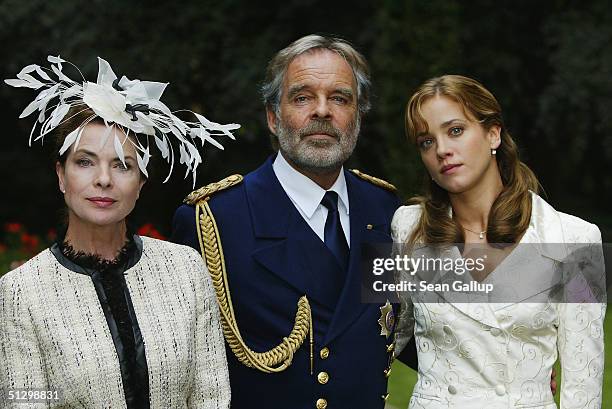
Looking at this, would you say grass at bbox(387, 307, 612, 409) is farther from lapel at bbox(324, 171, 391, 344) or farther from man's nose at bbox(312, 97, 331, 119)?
man's nose at bbox(312, 97, 331, 119)

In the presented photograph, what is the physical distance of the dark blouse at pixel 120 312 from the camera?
271 cm

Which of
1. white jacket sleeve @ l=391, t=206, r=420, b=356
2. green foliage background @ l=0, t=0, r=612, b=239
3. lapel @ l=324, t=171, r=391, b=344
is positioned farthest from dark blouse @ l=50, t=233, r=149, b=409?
green foliage background @ l=0, t=0, r=612, b=239

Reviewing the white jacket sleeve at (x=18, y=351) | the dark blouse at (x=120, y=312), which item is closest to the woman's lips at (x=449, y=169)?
the dark blouse at (x=120, y=312)

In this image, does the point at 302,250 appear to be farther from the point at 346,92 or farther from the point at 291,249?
the point at 346,92

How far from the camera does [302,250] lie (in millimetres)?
3381

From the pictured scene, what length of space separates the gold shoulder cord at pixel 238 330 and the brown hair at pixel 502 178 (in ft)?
1.66

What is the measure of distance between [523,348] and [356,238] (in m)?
0.72

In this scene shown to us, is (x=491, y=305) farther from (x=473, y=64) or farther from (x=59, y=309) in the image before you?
(x=473, y=64)

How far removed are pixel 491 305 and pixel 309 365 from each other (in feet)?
2.13

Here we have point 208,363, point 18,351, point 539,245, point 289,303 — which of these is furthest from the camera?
point 289,303

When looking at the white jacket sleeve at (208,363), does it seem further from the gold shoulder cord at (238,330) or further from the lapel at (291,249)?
the lapel at (291,249)

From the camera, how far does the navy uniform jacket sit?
329 centimetres

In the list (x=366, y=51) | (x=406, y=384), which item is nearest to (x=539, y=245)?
(x=406, y=384)

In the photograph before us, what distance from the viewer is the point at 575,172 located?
1463 cm
